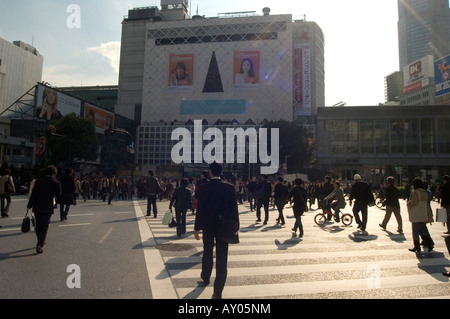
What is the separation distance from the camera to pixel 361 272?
5480 millimetres

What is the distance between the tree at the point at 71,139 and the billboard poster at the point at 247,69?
42.3 metres

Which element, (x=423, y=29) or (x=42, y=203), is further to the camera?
(x=423, y=29)

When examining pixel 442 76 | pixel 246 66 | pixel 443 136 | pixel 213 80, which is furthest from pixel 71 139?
pixel 443 136

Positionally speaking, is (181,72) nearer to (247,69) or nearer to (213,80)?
(213,80)

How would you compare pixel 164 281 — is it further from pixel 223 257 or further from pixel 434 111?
pixel 434 111

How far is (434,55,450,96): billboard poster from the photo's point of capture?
2050 inches

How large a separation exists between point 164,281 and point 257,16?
8222cm

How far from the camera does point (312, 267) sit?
19.0 ft

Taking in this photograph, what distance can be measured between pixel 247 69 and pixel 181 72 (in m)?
16.3

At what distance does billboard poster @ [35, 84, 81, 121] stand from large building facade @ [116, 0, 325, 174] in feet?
83.2
